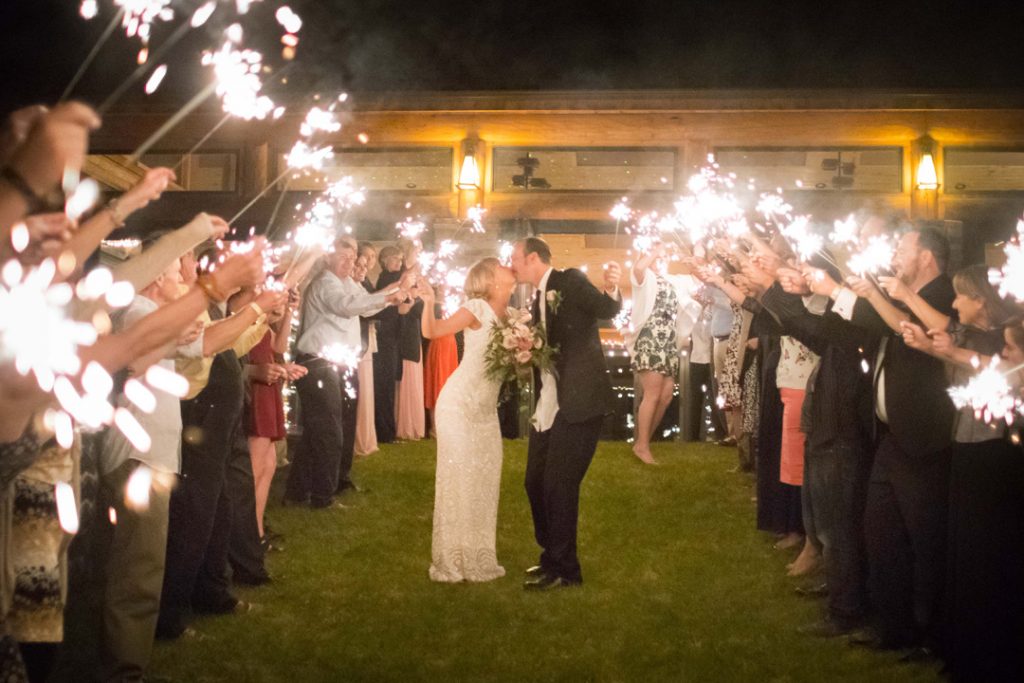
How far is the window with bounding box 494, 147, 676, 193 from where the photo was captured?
12844mm

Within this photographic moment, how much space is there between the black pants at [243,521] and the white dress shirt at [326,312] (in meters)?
2.04

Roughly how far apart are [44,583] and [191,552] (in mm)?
2272

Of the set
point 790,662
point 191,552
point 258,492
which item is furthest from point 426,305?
point 790,662

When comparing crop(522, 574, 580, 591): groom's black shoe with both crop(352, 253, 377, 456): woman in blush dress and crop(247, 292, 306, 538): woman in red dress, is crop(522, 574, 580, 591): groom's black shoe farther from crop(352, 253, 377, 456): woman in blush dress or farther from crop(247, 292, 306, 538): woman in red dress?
crop(352, 253, 377, 456): woman in blush dress

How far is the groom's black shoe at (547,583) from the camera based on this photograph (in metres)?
6.53

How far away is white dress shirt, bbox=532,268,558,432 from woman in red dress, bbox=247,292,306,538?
1.57 m

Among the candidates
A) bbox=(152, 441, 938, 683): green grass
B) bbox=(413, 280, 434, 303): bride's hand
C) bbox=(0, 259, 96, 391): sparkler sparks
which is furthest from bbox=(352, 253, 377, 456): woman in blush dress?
bbox=(0, 259, 96, 391): sparkler sparks

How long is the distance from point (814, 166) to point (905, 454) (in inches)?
320

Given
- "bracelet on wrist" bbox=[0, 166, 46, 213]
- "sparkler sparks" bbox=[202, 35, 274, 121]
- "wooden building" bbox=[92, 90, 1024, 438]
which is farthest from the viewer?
"wooden building" bbox=[92, 90, 1024, 438]

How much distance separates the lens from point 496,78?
12.9 meters

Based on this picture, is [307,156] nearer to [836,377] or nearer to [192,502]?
[192,502]

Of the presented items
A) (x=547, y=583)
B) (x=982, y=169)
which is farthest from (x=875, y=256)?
(x=982, y=169)

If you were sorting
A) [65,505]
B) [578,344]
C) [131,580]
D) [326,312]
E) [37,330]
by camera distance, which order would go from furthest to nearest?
1. [326,312]
2. [578,344]
3. [131,580]
4. [65,505]
5. [37,330]

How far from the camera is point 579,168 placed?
13070 mm
